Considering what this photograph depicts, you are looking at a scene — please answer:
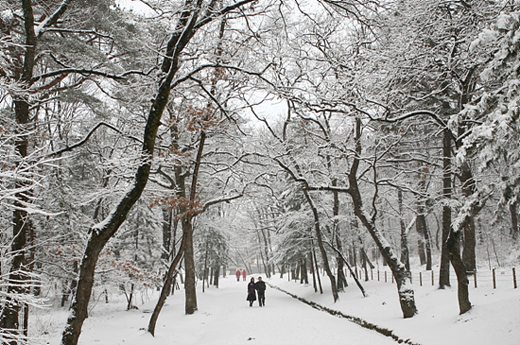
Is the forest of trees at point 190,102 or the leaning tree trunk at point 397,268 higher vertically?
the forest of trees at point 190,102

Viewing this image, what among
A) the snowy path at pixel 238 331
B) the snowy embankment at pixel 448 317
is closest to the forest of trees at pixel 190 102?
the snowy embankment at pixel 448 317

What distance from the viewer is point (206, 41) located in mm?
7430

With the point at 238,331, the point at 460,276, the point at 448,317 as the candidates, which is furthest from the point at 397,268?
the point at 238,331

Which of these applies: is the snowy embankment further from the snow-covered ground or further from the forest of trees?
the forest of trees

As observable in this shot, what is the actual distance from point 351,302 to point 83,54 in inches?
553

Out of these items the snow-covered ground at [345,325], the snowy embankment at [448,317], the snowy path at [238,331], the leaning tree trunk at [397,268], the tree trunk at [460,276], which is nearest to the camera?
the snowy embankment at [448,317]

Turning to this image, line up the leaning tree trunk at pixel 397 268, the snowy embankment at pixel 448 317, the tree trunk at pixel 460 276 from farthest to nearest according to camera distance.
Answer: the leaning tree trunk at pixel 397 268, the tree trunk at pixel 460 276, the snowy embankment at pixel 448 317

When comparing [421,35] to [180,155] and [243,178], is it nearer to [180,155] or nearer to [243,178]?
[180,155]

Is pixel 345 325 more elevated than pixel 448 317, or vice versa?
pixel 448 317

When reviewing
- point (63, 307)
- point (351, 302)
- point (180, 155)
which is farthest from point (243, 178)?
point (63, 307)

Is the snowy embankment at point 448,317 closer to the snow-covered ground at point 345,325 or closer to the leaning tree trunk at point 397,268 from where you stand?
the snow-covered ground at point 345,325

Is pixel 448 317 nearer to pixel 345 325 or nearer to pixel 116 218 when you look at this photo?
pixel 345 325

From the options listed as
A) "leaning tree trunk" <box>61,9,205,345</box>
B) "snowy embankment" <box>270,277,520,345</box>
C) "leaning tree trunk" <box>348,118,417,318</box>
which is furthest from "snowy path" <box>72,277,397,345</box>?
"leaning tree trunk" <box>61,9,205,345</box>

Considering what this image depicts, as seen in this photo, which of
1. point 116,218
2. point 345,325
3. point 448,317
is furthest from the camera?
point 345,325
